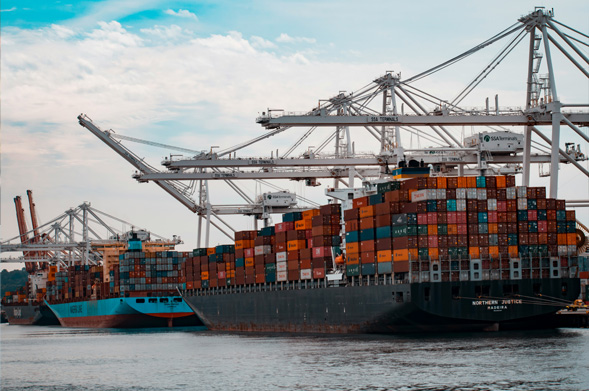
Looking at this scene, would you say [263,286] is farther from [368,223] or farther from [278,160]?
[368,223]

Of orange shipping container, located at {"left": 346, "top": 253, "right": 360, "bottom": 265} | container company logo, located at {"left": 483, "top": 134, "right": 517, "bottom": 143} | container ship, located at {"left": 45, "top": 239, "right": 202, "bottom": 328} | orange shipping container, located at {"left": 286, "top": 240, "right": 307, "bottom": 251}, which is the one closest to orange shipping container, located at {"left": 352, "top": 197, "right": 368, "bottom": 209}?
orange shipping container, located at {"left": 346, "top": 253, "right": 360, "bottom": 265}

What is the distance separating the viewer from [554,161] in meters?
51.8

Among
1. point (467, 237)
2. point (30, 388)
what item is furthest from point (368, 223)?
point (30, 388)

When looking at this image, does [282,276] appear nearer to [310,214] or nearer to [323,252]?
[310,214]

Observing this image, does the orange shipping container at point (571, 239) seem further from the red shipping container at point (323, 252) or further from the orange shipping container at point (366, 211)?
the red shipping container at point (323, 252)

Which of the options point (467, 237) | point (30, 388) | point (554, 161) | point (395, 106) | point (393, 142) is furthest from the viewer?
point (393, 142)

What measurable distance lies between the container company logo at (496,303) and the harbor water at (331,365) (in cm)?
130

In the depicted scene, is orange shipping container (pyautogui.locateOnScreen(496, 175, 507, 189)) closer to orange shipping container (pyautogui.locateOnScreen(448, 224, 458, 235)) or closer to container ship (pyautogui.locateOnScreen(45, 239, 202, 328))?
orange shipping container (pyautogui.locateOnScreen(448, 224, 458, 235))

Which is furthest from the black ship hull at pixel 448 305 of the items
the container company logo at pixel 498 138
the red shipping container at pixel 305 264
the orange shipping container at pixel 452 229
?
the container company logo at pixel 498 138

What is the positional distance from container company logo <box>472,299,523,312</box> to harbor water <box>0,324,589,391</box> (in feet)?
4.26

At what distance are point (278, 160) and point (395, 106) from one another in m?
10.7

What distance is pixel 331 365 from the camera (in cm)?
3678

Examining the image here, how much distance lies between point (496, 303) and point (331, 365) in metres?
13.0

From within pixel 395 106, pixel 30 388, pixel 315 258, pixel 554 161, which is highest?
pixel 395 106
